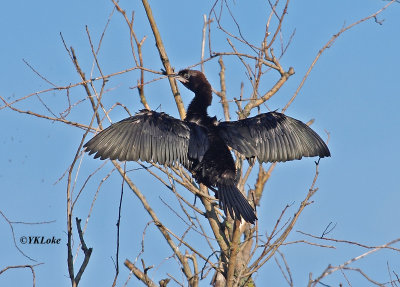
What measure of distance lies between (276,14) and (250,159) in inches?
57.9

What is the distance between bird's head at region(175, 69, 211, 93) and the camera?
6547 millimetres

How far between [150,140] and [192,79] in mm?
1248

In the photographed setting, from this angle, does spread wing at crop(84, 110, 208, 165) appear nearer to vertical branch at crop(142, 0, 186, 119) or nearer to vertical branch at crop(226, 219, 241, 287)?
vertical branch at crop(142, 0, 186, 119)

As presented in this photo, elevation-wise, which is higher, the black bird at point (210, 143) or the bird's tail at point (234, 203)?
the black bird at point (210, 143)

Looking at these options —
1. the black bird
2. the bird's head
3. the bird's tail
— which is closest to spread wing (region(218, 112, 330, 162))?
the black bird

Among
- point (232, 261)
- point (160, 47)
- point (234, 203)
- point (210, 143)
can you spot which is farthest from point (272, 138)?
point (232, 261)

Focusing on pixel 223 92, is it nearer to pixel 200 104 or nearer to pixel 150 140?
pixel 200 104

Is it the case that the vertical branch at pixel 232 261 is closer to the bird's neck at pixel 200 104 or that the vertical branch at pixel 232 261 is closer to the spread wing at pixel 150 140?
the spread wing at pixel 150 140

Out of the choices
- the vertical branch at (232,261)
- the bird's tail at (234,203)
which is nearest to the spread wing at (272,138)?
the bird's tail at (234,203)

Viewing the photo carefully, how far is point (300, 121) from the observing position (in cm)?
643

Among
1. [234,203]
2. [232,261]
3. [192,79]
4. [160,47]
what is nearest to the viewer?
[232,261]

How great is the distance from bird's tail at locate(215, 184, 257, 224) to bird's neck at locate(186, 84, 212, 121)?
966 mm

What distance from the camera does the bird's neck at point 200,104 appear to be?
20.5 feet

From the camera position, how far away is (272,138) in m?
6.05
